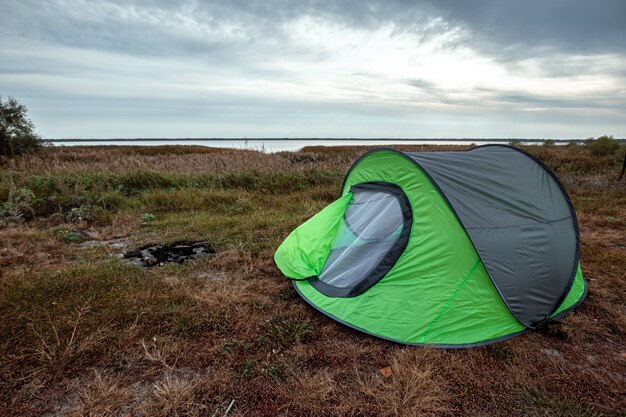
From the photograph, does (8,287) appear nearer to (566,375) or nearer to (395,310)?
(395,310)

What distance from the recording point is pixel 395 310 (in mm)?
3123

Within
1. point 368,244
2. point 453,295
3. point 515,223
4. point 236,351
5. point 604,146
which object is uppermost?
point 604,146

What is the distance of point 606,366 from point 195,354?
3.42 meters

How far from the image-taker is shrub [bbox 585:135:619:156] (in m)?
20.7

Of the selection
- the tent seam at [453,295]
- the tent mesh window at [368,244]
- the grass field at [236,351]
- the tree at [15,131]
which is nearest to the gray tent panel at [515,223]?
the tent seam at [453,295]

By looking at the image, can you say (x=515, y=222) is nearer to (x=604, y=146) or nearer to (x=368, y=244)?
(x=368, y=244)

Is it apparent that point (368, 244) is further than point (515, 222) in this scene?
Yes

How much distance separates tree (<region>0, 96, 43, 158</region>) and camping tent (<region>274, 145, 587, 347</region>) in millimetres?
20181

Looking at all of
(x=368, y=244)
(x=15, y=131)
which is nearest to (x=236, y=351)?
(x=368, y=244)

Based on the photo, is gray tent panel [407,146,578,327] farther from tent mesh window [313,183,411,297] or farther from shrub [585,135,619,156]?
shrub [585,135,619,156]

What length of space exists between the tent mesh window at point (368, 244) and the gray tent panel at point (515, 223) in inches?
23.1

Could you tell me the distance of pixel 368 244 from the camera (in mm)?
3779

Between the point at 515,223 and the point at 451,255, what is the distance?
0.79m

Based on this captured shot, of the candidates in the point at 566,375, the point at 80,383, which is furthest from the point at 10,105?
the point at 566,375
